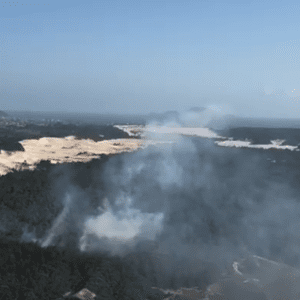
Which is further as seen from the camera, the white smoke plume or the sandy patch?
the sandy patch

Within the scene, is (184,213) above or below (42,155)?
below

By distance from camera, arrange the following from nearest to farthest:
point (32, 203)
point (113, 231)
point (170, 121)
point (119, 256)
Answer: point (119, 256) → point (113, 231) → point (32, 203) → point (170, 121)

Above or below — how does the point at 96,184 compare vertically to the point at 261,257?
above

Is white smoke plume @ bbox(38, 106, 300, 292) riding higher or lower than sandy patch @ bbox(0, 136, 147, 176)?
lower

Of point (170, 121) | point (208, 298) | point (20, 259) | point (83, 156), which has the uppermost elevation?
point (170, 121)

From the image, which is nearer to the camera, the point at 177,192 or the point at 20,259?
Answer: the point at 20,259

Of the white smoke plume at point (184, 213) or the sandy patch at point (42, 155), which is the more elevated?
the sandy patch at point (42, 155)

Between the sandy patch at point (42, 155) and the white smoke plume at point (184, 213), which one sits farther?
the sandy patch at point (42, 155)

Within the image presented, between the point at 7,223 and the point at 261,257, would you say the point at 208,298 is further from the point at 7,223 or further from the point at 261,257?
the point at 7,223

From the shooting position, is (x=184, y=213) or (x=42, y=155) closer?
(x=184, y=213)

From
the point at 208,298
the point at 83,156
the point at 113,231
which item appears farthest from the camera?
the point at 83,156

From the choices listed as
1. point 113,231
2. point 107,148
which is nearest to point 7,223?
point 113,231
